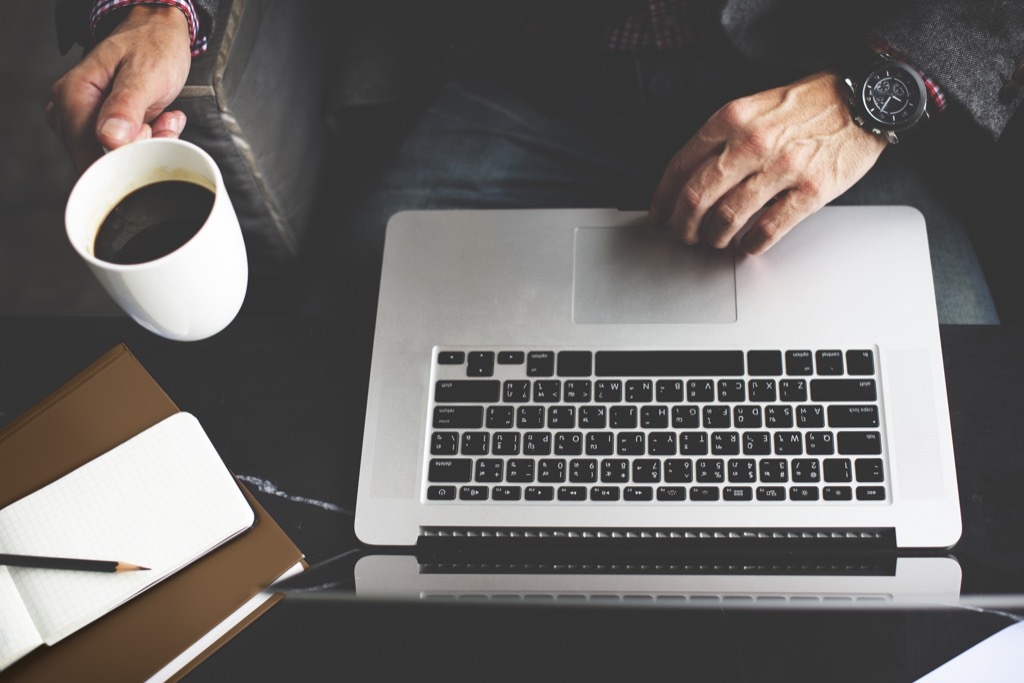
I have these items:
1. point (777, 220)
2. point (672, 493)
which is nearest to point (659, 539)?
point (672, 493)

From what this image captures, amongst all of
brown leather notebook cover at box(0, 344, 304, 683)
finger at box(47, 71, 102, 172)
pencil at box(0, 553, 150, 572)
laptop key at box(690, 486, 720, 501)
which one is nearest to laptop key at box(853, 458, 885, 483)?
laptop key at box(690, 486, 720, 501)

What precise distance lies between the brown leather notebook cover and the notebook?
92 mm

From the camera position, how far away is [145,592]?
2.04 feet

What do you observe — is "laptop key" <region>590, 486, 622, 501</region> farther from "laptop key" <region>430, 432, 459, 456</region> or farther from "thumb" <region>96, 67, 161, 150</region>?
"thumb" <region>96, 67, 161, 150</region>

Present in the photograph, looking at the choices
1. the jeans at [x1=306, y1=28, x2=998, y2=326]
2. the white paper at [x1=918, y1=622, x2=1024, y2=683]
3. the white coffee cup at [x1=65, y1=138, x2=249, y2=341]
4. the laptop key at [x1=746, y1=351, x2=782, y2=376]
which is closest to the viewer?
the white paper at [x1=918, y1=622, x2=1024, y2=683]

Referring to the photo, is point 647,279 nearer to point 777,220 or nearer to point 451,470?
point 777,220

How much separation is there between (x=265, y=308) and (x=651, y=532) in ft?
2.39

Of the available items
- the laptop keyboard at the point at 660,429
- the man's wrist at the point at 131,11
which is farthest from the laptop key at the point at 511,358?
the man's wrist at the point at 131,11

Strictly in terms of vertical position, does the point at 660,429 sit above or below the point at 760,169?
below

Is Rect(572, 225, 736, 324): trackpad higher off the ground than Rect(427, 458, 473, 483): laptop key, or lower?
higher

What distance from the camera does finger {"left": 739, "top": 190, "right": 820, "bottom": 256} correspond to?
70 cm

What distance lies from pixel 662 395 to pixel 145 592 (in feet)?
1.41

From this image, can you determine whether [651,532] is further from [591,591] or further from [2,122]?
[2,122]

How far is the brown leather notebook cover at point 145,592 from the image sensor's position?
23.9 inches
